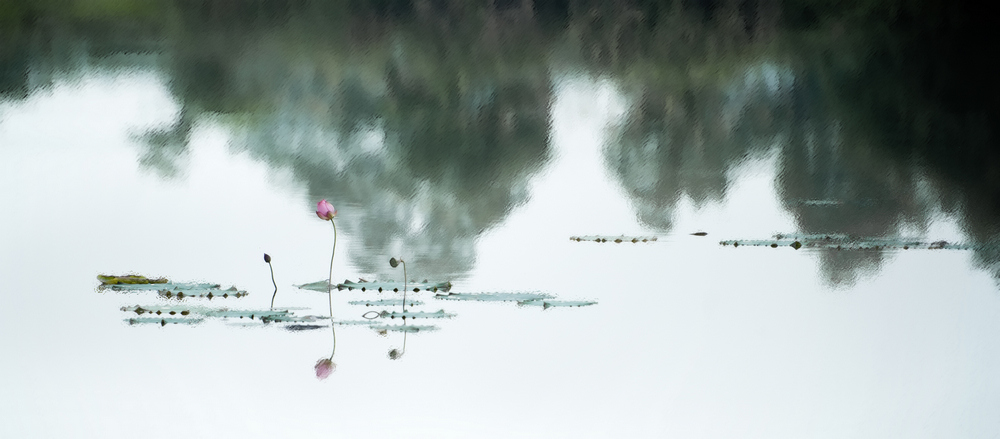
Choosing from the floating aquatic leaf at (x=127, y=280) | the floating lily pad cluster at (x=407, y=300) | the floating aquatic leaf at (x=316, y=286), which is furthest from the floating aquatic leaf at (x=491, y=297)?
the floating aquatic leaf at (x=127, y=280)

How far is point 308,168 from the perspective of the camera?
1531 mm

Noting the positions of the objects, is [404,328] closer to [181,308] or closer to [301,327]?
[301,327]

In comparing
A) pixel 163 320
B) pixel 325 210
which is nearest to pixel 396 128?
pixel 325 210

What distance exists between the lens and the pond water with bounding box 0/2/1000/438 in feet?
4.42

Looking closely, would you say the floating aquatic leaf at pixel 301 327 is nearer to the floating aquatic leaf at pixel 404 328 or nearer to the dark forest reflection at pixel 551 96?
the floating aquatic leaf at pixel 404 328

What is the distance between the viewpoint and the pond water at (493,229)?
53.0 inches

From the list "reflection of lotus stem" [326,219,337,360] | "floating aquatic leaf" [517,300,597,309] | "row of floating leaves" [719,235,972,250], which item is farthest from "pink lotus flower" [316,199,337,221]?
"row of floating leaves" [719,235,972,250]

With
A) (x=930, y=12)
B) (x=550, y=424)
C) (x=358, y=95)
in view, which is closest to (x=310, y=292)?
(x=358, y=95)

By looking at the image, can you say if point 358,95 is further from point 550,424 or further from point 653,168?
point 550,424

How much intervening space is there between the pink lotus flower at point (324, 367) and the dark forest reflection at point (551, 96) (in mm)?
304

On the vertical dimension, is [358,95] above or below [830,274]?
above

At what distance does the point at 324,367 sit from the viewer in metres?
1.35

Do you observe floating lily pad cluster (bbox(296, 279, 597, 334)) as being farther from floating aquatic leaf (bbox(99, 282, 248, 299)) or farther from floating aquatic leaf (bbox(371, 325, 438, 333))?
floating aquatic leaf (bbox(99, 282, 248, 299))

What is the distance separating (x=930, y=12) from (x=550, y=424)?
1338 millimetres
